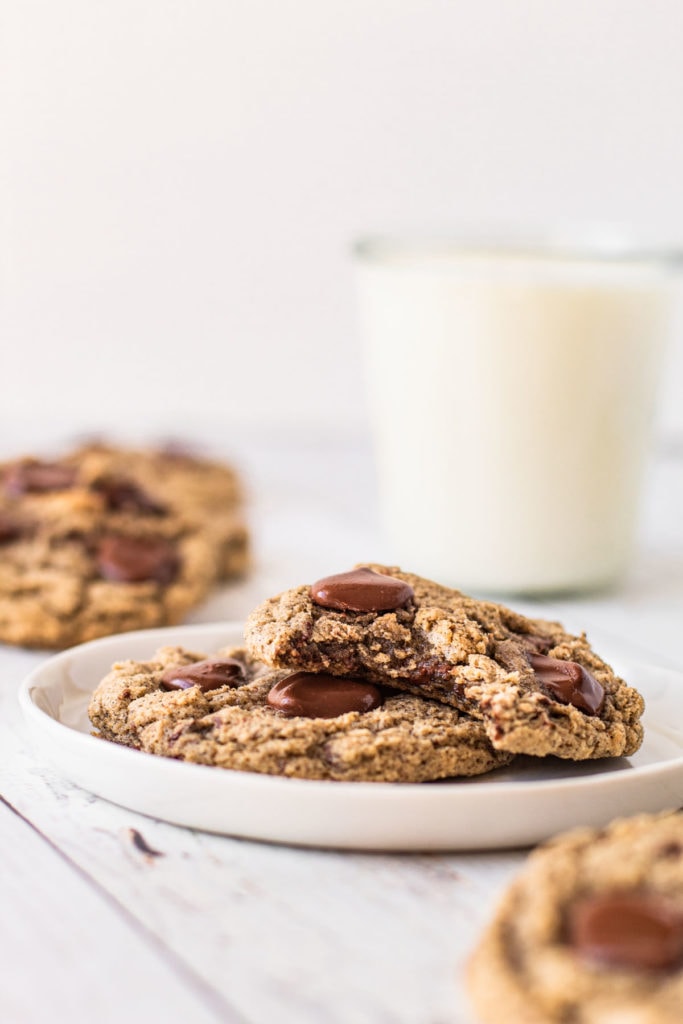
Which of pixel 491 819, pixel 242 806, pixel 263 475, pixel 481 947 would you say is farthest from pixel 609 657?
pixel 263 475

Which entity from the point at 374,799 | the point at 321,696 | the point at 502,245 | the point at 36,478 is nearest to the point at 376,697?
the point at 321,696

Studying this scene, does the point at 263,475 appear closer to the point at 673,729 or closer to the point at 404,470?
the point at 404,470

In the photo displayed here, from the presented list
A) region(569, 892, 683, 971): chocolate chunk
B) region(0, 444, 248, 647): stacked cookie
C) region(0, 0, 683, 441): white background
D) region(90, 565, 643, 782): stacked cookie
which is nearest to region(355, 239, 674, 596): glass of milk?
region(0, 444, 248, 647): stacked cookie

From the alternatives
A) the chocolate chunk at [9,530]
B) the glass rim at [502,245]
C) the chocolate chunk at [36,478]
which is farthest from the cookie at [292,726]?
the glass rim at [502,245]

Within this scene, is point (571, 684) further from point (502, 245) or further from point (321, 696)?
point (502, 245)

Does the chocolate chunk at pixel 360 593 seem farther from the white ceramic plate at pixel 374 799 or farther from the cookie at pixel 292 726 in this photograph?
the white ceramic plate at pixel 374 799

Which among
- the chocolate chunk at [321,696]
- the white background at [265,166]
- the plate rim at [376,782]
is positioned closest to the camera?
the plate rim at [376,782]
